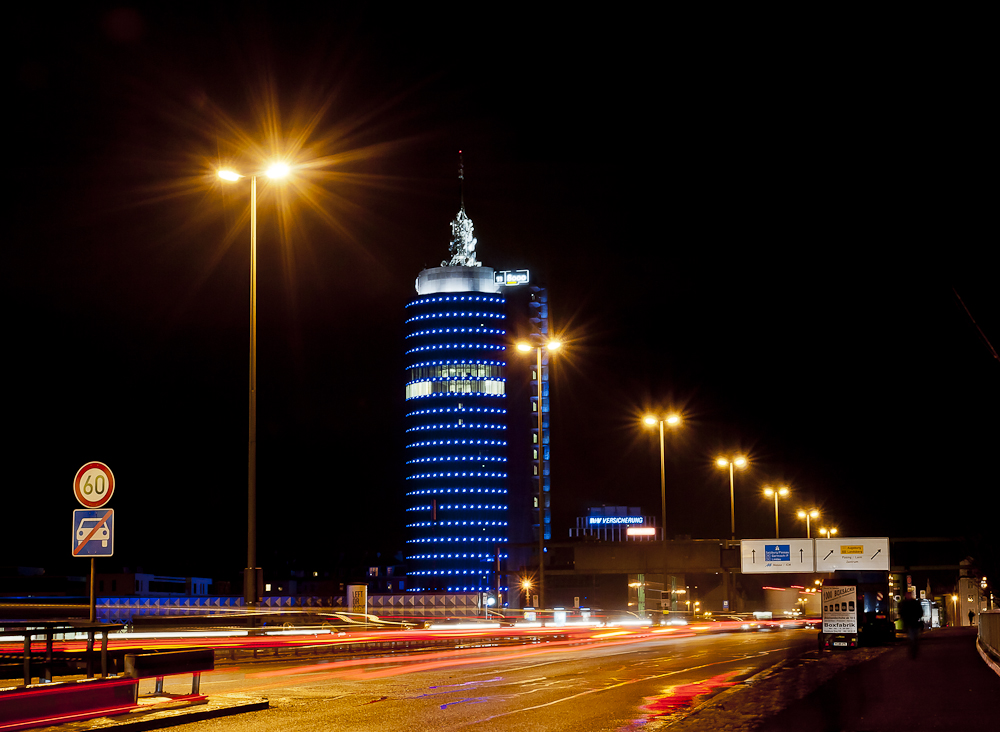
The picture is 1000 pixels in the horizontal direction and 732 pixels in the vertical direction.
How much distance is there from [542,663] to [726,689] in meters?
8.17

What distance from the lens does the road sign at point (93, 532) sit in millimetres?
15664

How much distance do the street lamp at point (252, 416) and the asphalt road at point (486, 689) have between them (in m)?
2.04

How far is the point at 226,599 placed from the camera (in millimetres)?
58156

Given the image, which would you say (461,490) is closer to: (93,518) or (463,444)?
(463,444)

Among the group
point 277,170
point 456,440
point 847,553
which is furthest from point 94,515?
point 456,440

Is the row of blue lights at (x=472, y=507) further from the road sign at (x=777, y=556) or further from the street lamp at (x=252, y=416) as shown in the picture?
the street lamp at (x=252, y=416)

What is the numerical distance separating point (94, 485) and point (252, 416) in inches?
449

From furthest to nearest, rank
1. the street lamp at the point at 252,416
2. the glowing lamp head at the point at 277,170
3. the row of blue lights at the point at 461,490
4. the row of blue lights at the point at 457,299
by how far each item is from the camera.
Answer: the row of blue lights at the point at 457,299
the row of blue lights at the point at 461,490
the glowing lamp head at the point at 277,170
the street lamp at the point at 252,416

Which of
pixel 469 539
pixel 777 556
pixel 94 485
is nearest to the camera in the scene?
pixel 94 485

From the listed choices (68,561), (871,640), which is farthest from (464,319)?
(871,640)

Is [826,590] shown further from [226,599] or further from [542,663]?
[226,599]

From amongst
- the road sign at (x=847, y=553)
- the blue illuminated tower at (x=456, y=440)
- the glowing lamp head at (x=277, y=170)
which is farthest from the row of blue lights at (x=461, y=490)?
the glowing lamp head at (x=277, y=170)

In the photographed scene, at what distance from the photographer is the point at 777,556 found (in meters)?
66.6

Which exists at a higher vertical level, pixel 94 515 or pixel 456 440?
pixel 456 440
